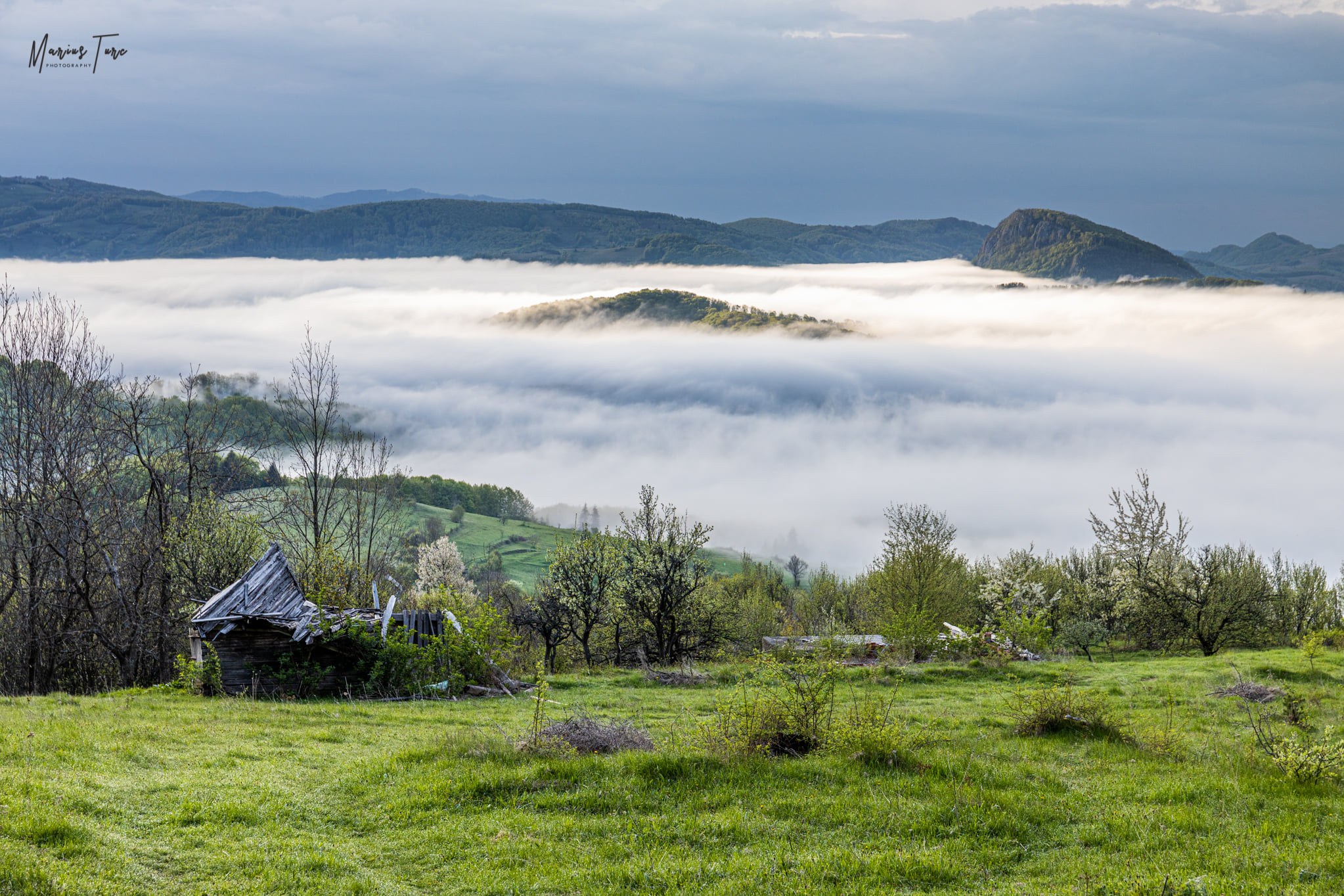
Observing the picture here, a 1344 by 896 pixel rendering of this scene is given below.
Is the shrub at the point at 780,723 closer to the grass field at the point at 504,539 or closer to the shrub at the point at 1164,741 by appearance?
the shrub at the point at 1164,741

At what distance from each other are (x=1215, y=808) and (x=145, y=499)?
39.3m

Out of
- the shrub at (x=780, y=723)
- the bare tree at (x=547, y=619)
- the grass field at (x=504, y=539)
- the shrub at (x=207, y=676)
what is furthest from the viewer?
the grass field at (x=504, y=539)

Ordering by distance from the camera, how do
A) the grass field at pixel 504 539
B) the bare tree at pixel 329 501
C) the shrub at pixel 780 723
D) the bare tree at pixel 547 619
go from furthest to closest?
the grass field at pixel 504 539 < the bare tree at pixel 547 619 < the bare tree at pixel 329 501 < the shrub at pixel 780 723

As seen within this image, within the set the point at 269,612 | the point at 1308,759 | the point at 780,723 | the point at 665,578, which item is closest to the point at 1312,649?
the point at 1308,759

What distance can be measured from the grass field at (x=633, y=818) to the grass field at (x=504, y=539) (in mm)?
103756

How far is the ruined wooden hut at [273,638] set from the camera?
2047 centimetres

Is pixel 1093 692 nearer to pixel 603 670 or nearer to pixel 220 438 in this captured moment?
pixel 603 670

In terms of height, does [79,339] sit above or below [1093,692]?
above

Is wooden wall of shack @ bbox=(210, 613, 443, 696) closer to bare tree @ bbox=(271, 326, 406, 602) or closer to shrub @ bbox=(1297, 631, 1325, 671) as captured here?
bare tree @ bbox=(271, 326, 406, 602)

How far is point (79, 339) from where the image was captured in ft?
116

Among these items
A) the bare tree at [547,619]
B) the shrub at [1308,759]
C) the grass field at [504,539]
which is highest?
the shrub at [1308,759]

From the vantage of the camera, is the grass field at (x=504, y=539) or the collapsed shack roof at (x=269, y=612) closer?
the collapsed shack roof at (x=269, y=612)

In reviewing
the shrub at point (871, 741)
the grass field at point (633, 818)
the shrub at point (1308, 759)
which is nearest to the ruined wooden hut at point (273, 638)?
the grass field at point (633, 818)

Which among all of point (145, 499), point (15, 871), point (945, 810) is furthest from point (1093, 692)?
point (145, 499)
